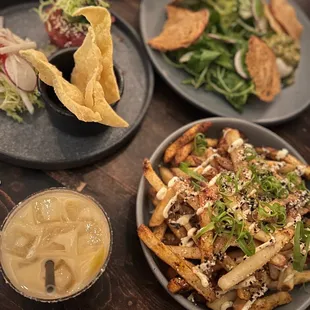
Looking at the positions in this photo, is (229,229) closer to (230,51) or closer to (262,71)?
(262,71)

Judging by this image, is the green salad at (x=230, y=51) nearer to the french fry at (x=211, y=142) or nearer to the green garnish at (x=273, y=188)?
the french fry at (x=211, y=142)

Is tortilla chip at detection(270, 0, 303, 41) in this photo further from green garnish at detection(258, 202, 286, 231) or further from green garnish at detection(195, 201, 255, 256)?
green garnish at detection(195, 201, 255, 256)

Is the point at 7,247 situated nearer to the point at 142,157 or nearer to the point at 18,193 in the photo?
the point at 18,193

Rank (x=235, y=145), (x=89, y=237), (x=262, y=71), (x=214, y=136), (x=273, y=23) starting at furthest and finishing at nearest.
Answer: (x=273, y=23)
(x=262, y=71)
(x=214, y=136)
(x=235, y=145)
(x=89, y=237)

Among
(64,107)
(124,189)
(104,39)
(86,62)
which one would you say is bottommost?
(124,189)

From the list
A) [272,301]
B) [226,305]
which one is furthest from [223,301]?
[272,301]

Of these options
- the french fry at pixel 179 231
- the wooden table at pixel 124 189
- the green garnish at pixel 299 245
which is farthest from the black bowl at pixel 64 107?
the green garnish at pixel 299 245

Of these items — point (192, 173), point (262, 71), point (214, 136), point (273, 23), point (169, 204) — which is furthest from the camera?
point (273, 23)
